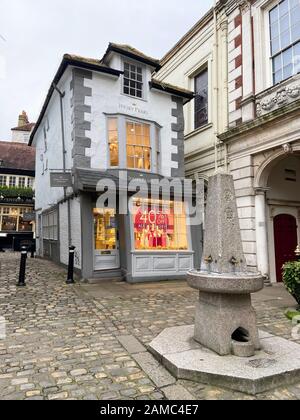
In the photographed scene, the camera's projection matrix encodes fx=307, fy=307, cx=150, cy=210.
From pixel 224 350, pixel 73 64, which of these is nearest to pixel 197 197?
pixel 73 64

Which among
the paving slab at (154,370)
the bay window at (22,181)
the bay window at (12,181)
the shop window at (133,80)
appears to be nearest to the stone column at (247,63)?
the shop window at (133,80)

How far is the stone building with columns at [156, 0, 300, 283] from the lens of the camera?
9516 millimetres

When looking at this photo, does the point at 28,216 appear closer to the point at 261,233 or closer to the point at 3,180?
the point at 3,180

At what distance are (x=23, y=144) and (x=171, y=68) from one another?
20.2m

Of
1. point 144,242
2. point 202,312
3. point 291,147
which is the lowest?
point 202,312

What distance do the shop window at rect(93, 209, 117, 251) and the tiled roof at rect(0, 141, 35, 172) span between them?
63.1 ft

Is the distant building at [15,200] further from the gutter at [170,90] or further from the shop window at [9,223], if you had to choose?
the gutter at [170,90]

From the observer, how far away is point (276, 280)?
10.7m

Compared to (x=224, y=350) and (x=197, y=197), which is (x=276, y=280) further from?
(x=224, y=350)

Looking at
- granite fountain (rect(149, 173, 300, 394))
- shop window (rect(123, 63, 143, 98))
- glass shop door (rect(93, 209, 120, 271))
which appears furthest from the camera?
shop window (rect(123, 63, 143, 98))

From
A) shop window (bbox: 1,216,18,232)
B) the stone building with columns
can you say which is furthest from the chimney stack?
the stone building with columns

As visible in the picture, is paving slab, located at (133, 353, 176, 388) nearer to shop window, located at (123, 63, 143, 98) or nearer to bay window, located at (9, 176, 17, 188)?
shop window, located at (123, 63, 143, 98)

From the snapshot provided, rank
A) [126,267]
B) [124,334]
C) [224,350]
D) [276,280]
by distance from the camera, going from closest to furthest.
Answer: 1. [224,350]
2. [124,334]
3. [126,267]
4. [276,280]
